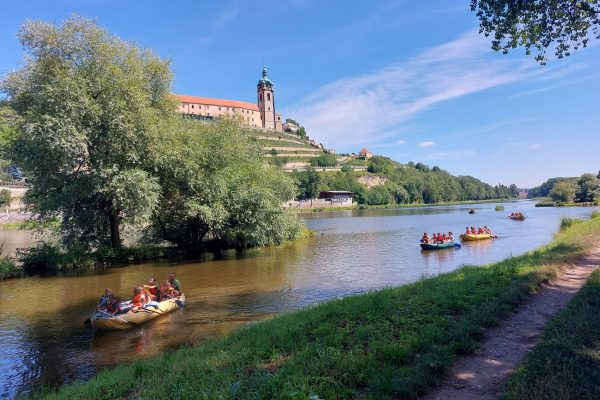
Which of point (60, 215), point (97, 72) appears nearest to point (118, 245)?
point (60, 215)

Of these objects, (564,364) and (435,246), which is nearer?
(564,364)

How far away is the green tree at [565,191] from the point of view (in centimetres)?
11256

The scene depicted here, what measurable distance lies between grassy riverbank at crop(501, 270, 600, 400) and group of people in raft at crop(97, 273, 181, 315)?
540 inches

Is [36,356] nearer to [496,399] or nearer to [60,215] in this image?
[496,399]

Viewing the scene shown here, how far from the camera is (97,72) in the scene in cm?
2633

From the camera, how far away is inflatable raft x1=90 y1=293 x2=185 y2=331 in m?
14.9

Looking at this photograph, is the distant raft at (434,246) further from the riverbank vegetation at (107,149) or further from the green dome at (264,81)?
the green dome at (264,81)

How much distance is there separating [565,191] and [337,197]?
70.4 m

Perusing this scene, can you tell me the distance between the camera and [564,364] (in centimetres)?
622

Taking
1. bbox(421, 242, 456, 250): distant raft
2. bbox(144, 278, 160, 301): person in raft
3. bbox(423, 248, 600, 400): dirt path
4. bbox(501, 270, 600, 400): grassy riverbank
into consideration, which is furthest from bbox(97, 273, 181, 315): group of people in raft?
bbox(421, 242, 456, 250): distant raft

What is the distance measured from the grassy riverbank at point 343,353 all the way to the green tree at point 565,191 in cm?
12160

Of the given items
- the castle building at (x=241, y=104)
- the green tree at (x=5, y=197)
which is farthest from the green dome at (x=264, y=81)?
the green tree at (x=5, y=197)

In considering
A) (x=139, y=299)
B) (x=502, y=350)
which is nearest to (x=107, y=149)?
(x=139, y=299)

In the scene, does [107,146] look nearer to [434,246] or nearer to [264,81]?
[434,246]
